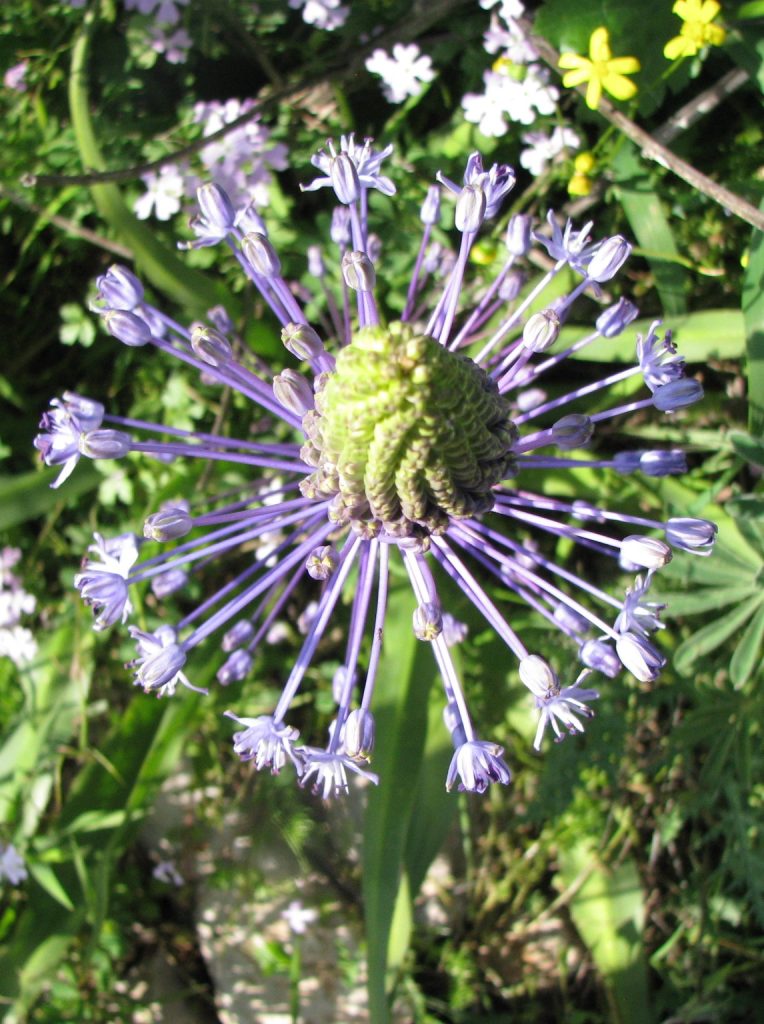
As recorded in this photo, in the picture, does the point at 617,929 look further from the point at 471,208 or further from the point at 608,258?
the point at 471,208

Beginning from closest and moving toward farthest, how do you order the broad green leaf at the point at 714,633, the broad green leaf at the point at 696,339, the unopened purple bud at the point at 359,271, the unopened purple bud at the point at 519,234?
the unopened purple bud at the point at 359,271 < the unopened purple bud at the point at 519,234 < the broad green leaf at the point at 714,633 < the broad green leaf at the point at 696,339

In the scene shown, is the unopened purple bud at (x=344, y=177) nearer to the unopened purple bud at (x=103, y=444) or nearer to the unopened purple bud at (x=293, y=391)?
the unopened purple bud at (x=293, y=391)

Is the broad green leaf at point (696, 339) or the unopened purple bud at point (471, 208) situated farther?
the broad green leaf at point (696, 339)

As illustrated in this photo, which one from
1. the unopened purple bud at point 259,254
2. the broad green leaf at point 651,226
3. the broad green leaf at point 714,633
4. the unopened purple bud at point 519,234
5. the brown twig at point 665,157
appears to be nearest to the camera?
the unopened purple bud at point 259,254

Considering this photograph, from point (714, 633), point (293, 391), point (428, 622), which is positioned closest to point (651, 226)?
point (714, 633)

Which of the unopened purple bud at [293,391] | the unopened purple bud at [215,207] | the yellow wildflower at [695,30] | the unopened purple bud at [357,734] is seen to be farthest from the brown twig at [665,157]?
the unopened purple bud at [357,734]
